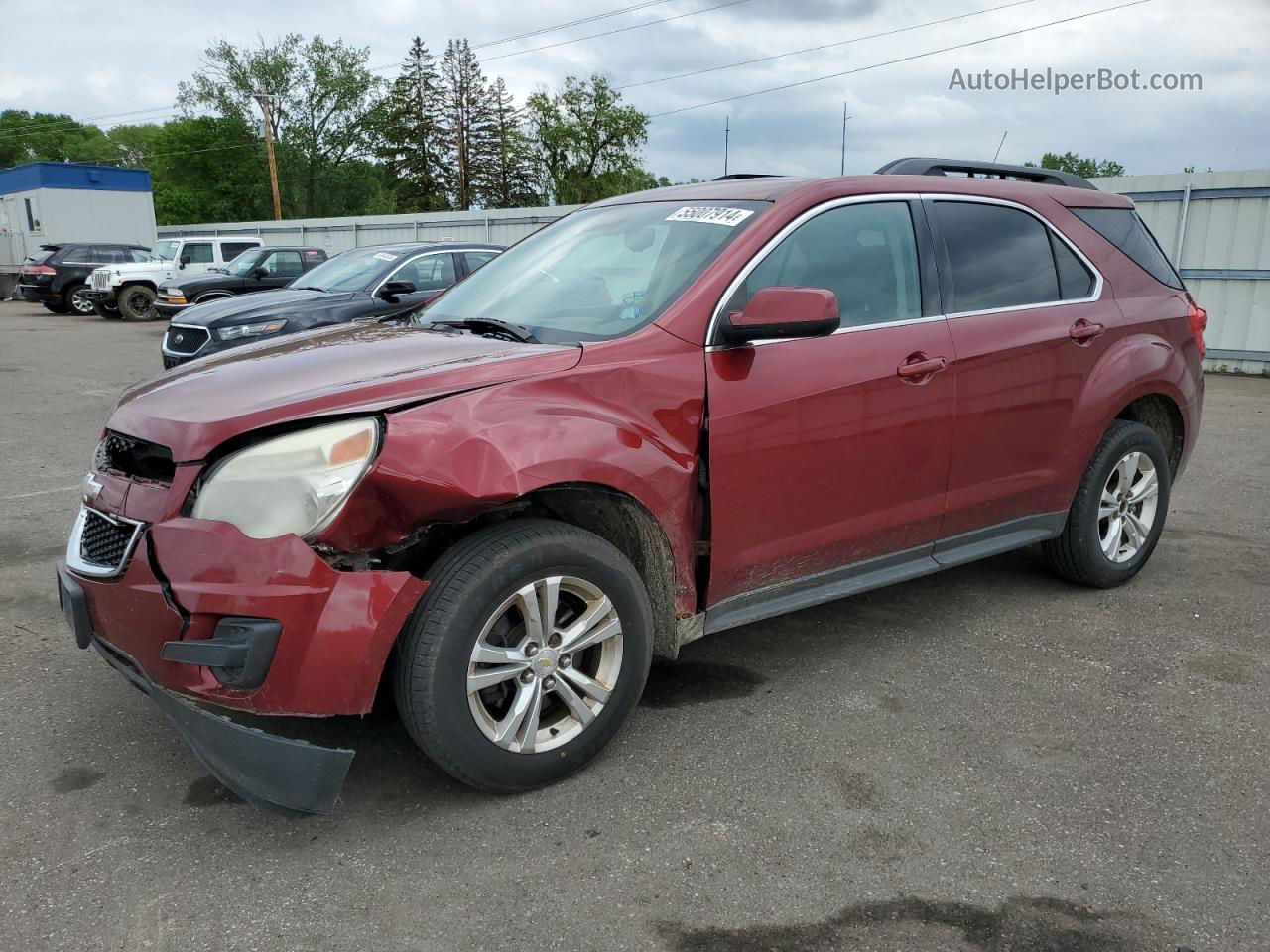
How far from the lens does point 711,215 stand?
3453 millimetres

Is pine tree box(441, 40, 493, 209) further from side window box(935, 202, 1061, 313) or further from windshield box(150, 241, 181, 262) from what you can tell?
side window box(935, 202, 1061, 313)

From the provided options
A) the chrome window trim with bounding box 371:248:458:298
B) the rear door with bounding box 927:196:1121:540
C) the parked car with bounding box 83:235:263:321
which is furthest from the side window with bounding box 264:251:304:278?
the rear door with bounding box 927:196:1121:540

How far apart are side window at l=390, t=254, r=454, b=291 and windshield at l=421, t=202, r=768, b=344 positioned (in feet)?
22.0

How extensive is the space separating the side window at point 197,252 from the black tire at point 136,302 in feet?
3.85

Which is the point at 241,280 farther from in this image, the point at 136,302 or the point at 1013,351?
the point at 1013,351

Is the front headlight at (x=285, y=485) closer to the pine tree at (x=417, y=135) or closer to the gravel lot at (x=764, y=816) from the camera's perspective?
the gravel lot at (x=764, y=816)

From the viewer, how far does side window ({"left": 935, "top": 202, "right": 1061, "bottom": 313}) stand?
149 inches

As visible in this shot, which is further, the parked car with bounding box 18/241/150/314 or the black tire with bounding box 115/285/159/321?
the parked car with bounding box 18/241/150/314

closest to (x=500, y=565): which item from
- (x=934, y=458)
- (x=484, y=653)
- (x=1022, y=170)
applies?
(x=484, y=653)

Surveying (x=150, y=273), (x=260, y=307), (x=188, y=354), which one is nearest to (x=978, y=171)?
(x=260, y=307)

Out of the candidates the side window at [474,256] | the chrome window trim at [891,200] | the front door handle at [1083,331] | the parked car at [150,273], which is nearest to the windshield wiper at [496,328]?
the chrome window trim at [891,200]

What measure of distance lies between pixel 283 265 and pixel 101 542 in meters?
15.1

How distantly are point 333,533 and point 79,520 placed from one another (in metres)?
1.04

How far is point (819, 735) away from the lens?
320 centimetres
